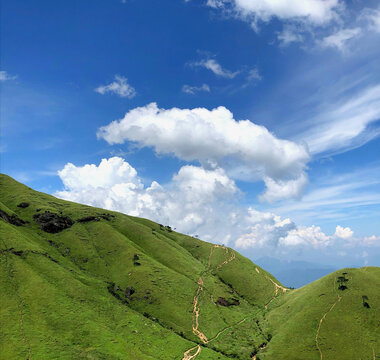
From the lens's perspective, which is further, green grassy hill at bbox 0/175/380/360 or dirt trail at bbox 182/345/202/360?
dirt trail at bbox 182/345/202/360

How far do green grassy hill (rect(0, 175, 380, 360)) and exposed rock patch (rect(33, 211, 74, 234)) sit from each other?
2.64ft

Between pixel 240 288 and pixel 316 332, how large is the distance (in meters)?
60.8

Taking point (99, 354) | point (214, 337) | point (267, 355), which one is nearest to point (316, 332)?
point (267, 355)

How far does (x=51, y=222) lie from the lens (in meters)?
157

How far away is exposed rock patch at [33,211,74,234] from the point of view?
508 ft

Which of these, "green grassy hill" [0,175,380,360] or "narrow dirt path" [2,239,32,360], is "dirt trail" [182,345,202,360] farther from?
"narrow dirt path" [2,239,32,360]

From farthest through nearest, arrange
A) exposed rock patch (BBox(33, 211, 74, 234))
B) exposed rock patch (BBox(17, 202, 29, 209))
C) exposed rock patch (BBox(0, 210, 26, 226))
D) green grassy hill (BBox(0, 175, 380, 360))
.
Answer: exposed rock patch (BBox(17, 202, 29, 209)), exposed rock patch (BBox(33, 211, 74, 234)), exposed rock patch (BBox(0, 210, 26, 226)), green grassy hill (BBox(0, 175, 380, 360))

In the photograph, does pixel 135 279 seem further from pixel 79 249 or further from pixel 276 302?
pixel 276 302

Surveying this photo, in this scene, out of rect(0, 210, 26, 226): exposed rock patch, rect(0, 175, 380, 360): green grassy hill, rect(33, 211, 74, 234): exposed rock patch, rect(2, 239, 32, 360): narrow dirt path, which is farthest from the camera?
rect(33, 211, 74, 234): exposed rock patch

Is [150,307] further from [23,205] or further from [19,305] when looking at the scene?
[23,205]

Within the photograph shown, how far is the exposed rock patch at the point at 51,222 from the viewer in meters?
155

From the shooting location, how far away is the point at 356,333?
87.0 m

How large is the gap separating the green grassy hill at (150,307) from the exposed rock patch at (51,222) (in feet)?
2.64

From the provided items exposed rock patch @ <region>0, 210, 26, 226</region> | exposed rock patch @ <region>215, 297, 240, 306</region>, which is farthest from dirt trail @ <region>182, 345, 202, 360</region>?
exposed rock patch @ <region>0, 210, 26, 226</region>
